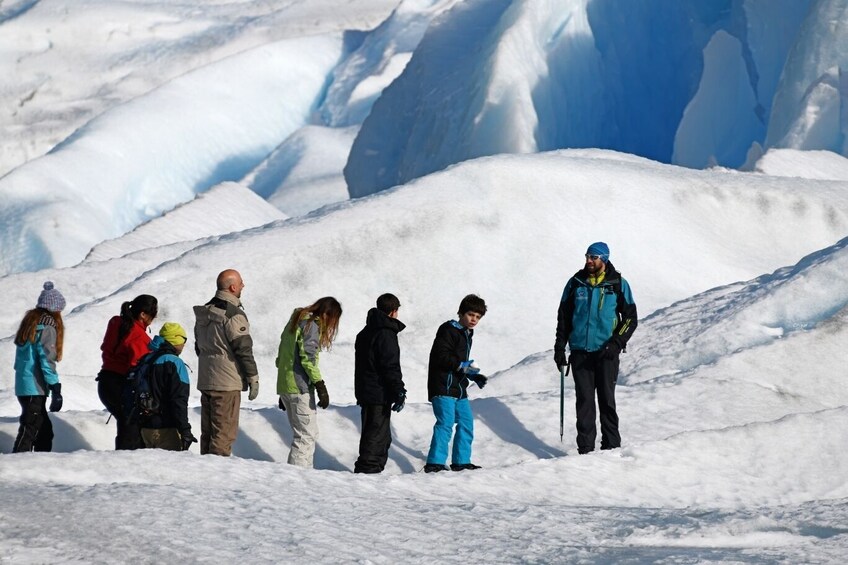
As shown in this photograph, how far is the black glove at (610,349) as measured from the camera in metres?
7.21

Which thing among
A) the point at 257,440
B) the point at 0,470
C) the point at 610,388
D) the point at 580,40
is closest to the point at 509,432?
the point at 610,388

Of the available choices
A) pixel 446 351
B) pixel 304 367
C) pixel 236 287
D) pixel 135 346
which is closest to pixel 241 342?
pixel 236 287

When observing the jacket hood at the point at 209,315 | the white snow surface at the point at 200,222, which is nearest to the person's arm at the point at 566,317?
the jacket hood at the point at 209,315

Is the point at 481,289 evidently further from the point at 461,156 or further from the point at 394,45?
the point at 394,45

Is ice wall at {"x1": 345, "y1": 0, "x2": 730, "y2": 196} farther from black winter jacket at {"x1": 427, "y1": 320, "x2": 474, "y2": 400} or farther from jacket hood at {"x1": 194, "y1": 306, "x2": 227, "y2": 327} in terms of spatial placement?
jacket hood at {"x1": 194, "y1": 306, "x2": 227, "y2": 327}

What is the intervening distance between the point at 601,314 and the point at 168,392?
2304mm

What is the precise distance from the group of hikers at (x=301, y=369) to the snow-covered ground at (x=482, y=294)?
349 millimetres

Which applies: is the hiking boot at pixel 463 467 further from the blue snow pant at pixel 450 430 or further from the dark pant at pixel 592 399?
the dark pant at pixel 592 399

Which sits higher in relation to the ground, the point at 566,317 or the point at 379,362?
the point at 566,317

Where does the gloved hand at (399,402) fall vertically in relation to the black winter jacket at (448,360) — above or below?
below

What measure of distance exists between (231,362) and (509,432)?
1.93 meters

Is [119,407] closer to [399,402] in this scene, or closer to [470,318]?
[399,402]

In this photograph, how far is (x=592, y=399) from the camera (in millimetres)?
7332

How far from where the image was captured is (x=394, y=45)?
3550cm
